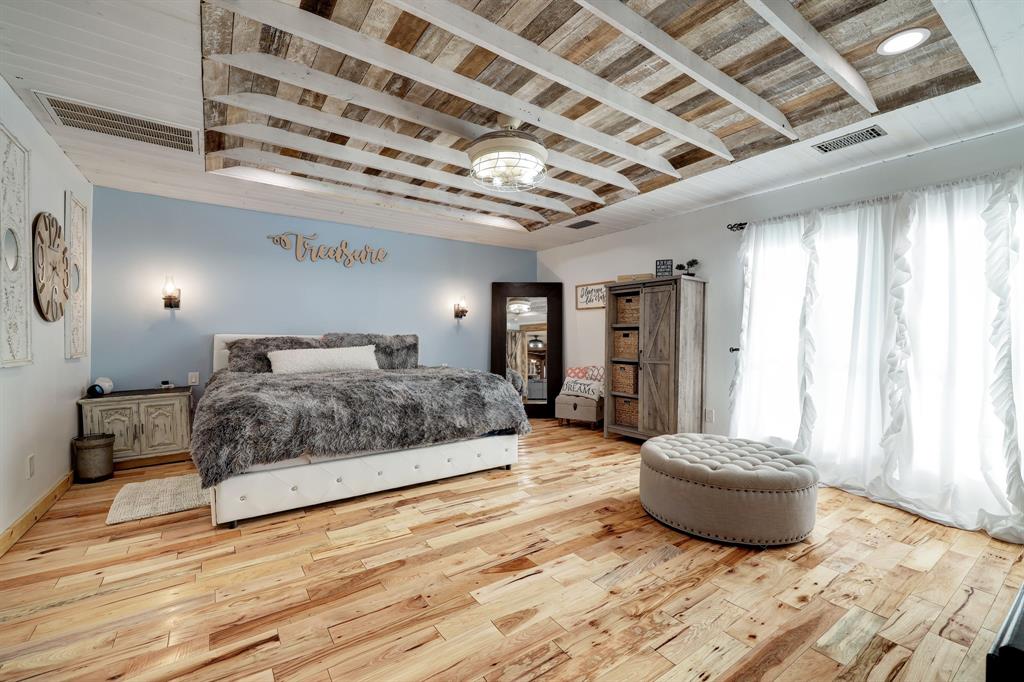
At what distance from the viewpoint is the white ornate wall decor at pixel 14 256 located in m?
2.24

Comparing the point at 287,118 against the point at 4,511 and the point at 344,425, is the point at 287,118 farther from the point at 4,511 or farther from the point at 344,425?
the point at 4,511

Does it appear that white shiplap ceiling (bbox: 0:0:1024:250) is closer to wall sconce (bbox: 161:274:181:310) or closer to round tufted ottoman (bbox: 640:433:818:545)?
wall sconce (bbox: 161:274:181:310)

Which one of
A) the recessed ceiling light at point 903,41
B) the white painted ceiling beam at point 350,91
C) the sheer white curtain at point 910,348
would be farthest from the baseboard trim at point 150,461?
the recessed ceiling light at point 903,41

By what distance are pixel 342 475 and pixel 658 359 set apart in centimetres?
307

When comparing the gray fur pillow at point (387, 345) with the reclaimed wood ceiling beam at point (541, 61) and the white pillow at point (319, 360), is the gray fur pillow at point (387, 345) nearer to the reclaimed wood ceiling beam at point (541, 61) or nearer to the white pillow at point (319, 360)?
the white pillow at point (319, 360)

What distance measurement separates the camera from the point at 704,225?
4520 mm

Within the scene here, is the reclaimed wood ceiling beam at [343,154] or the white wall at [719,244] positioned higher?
the reclaimed wood ceiling beam at [343,154]

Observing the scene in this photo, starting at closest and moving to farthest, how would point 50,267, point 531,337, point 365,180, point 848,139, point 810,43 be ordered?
point 810,43
point 50,267
point 848,139
point 365,180
point 531,337

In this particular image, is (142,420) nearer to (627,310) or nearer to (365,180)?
(365,180)

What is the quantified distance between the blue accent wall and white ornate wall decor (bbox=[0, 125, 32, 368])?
1612mm

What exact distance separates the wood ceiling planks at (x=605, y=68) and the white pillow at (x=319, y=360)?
1785 millimetres


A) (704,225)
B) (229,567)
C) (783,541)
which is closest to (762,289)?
(704,225)

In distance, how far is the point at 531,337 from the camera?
246 inches

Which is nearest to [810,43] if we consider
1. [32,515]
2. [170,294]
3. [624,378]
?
[624,378]
